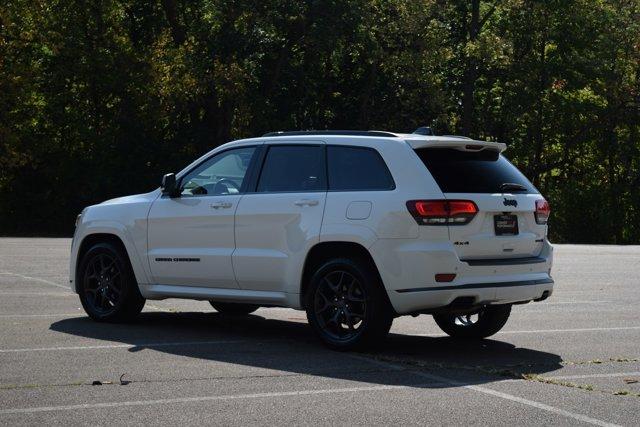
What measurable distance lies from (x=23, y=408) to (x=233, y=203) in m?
4.09

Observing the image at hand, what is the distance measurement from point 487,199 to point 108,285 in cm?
417

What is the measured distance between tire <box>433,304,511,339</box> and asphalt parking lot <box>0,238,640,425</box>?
14 cm

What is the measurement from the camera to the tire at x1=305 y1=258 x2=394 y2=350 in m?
10.1

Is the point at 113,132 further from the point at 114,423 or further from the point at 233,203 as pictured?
the point at 114,423

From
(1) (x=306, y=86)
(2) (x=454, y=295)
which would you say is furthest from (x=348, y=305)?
(1) (x=306, y=86)

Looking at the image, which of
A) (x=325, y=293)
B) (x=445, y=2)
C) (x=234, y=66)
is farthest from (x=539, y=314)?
(x=445, y=2)

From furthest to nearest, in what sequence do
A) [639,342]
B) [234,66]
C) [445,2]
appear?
[445,2] → [234,66] → [639,342]

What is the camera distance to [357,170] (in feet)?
34.7

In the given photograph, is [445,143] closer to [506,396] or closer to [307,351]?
[307,351]

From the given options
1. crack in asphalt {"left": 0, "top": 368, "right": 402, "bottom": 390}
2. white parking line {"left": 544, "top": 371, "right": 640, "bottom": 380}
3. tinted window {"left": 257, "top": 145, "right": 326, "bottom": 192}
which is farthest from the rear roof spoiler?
white parking line {"left": 544, "top": 371, "right": 640, "bottom": 380}

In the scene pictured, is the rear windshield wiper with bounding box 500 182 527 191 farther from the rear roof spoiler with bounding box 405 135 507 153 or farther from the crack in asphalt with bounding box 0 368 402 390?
the crack in asphalt with bounding box 0 368 402 390

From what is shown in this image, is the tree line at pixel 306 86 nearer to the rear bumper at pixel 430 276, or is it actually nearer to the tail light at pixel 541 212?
the tail light at pixel 541 212

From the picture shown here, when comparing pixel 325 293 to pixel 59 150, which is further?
pixel 59 150

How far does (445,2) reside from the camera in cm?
4766
